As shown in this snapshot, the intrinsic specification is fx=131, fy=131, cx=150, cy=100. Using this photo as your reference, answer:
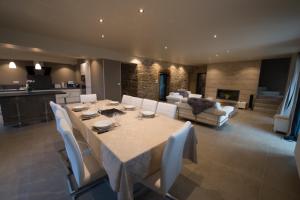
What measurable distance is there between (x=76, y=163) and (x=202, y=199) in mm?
1501

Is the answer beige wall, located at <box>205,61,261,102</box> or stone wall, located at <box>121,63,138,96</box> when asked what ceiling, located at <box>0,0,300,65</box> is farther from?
beige wall, located at <box>205,61,261,102</box>

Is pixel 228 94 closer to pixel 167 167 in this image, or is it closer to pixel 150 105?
pixel 150 105

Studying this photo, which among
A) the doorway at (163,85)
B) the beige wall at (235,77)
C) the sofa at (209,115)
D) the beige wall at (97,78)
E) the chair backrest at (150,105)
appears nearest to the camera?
the chair backrest at (150,105)

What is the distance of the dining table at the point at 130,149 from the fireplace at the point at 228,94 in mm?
7593

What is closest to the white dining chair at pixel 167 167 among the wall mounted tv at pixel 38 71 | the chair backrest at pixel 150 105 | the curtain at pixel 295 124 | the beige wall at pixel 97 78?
the chair backrest at pixel 150 105

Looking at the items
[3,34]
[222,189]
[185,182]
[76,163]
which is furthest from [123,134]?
[3,34]

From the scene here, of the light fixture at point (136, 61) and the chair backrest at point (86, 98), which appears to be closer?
the chair backrest at point (86, 98)

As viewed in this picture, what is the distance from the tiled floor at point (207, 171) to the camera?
1.66 metres

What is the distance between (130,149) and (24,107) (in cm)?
442

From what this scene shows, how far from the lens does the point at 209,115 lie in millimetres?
3854

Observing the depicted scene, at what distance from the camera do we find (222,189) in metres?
1.73

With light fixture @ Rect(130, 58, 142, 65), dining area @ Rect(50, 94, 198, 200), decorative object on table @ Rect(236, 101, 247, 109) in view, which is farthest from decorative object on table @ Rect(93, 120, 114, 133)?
decorative object on table @ Rect(236, 101, 247, 109)

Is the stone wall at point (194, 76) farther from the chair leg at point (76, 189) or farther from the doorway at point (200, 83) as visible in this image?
the chair leg at point (76, 189)

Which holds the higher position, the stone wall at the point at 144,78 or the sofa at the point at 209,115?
the stone wall at the point at 144,78
